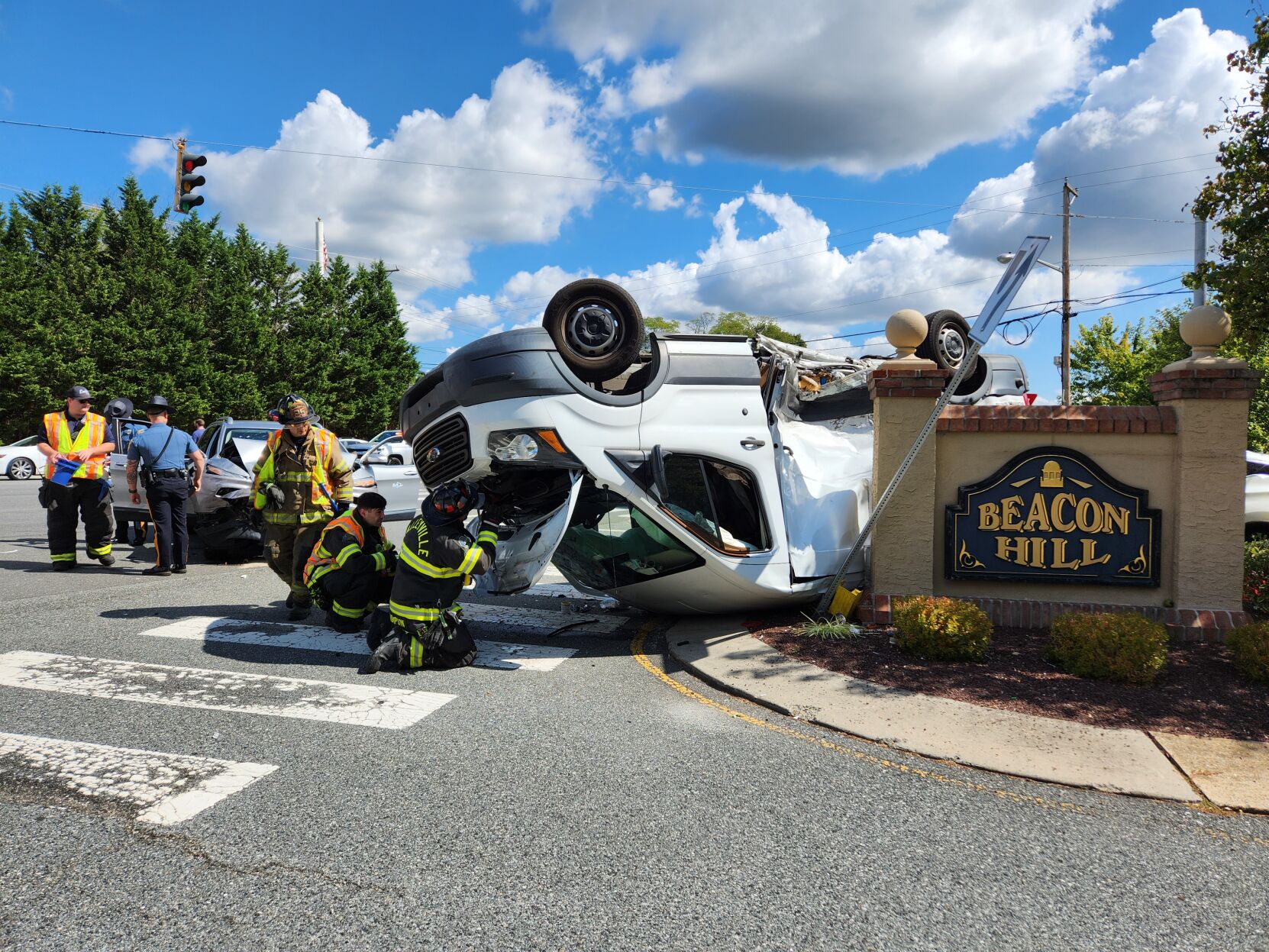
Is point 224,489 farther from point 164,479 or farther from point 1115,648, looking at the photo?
point 1115,648

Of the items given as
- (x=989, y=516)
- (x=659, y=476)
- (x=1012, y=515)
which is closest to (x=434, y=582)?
(x=659, y=476)

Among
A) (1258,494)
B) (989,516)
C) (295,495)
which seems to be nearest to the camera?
(989,516)

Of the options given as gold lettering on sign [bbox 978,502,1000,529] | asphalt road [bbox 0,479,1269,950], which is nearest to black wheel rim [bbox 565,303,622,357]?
asphalt road [bbox 0,479,1269,950]

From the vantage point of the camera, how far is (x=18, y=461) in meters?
27.6

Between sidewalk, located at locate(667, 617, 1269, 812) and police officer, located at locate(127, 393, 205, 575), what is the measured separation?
7.09 m

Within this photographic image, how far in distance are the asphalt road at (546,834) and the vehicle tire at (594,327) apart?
7.02 feet

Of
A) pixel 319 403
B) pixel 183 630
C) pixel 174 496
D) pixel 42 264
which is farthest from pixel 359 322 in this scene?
pixel 183 630

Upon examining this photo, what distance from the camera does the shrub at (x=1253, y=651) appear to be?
5095mm

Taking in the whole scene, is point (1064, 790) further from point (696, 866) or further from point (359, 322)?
point (359, 322)

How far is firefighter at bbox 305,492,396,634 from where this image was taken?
22.0ft

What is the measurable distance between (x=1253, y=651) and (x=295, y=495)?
6.97m

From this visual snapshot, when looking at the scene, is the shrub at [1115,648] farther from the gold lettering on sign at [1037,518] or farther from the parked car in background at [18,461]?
the parked car in background at [18,461]

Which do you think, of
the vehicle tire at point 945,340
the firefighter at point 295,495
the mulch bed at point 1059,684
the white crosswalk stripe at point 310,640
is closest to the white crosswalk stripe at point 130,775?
the white crosswalk stripe at point 310,640

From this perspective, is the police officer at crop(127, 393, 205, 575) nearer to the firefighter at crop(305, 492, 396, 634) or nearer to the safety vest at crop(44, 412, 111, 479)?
the safety vest at crop(44, 412, 111, 479)
